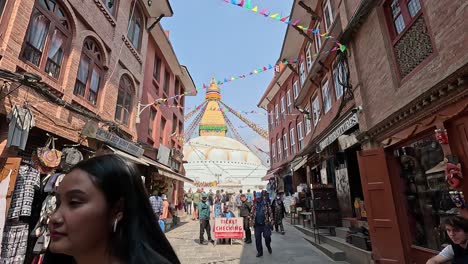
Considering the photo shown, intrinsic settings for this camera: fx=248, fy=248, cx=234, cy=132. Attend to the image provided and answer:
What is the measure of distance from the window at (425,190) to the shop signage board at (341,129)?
194 centimetres

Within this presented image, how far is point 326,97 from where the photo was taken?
468 inches

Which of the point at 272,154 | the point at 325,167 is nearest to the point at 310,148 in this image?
the point at 325,167

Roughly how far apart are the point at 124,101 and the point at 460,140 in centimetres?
1083

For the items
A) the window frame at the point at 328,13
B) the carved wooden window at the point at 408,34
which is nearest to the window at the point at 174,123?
the window frame at the point at 328,13

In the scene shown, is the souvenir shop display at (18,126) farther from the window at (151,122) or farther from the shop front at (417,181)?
the window at (151,122)

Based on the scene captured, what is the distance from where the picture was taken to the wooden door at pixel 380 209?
5.68 m

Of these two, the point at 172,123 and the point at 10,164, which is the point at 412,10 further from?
the point at 172,123

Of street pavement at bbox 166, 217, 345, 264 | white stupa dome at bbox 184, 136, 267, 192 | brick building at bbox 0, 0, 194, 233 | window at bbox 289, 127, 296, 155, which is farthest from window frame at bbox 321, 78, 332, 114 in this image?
white stupa dome at bbox 184, 136, 267, 192

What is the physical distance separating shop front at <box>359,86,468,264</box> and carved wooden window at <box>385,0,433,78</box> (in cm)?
146

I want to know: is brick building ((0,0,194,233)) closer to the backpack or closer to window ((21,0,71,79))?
window ((21,0,71,79))

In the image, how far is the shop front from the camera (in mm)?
4155

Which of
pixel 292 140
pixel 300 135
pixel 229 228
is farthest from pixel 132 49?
pixel 292 140

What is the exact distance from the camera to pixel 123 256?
117 cm

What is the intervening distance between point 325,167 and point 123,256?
11.4 m
